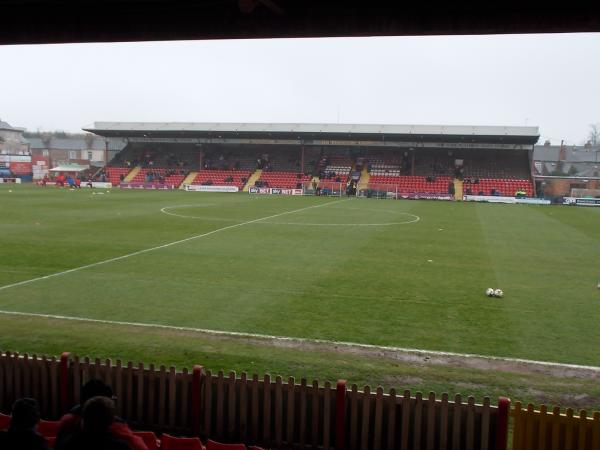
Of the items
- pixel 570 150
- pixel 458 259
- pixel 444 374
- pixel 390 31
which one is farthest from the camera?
pixel 570 150

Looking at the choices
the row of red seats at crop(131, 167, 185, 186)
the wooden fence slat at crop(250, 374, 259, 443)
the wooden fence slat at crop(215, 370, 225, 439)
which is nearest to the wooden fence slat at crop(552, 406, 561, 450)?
the wooden fence slat at crop(250, 374, 259, 443)

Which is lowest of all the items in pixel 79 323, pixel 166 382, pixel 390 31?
pixel 79 323

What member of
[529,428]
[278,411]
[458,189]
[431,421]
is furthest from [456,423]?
[458,189]

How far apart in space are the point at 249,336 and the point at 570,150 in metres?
92.5

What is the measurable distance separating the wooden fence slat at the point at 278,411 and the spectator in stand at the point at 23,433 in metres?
2.78

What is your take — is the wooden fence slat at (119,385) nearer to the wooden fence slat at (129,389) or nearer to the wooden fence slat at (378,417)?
the wooden fence slat at (129,389)

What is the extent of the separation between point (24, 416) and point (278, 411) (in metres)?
3.03

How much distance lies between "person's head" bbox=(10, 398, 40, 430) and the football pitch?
5609 mm

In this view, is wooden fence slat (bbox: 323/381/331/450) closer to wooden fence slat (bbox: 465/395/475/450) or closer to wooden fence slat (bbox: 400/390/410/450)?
wooden fence slat (bbox: 400/390/410/450)

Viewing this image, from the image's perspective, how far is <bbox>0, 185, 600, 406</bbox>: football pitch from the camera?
1074cm

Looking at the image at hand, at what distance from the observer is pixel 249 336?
37.6 feet

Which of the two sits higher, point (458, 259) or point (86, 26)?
point (86, 26)

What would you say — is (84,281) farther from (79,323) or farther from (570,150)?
(570,150)

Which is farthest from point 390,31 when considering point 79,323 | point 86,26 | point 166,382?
point 79,323
